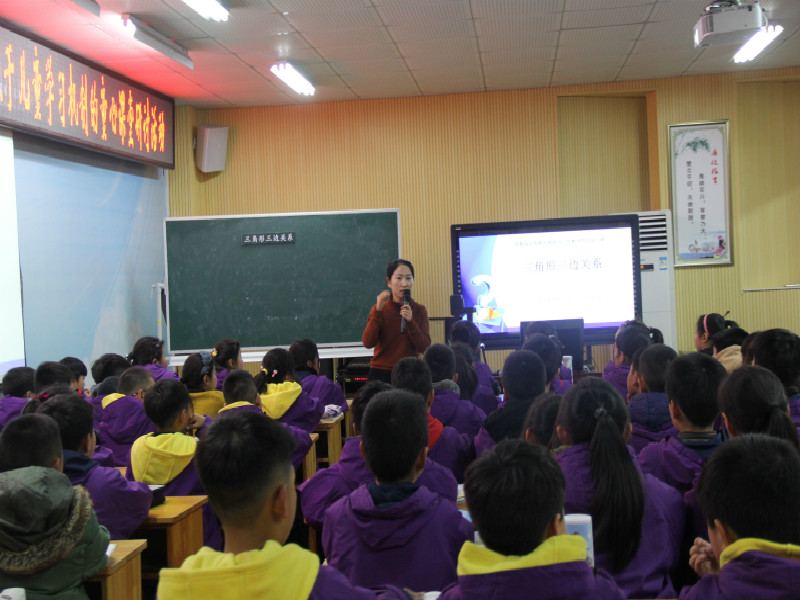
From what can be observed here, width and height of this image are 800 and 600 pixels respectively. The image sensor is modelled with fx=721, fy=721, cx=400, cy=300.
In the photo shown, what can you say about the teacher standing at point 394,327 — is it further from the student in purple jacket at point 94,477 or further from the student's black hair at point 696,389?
the student's black hair at point 696,389

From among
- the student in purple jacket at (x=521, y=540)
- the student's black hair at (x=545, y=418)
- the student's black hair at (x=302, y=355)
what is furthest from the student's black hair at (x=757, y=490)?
the student's black hair at (x=302, y=355)

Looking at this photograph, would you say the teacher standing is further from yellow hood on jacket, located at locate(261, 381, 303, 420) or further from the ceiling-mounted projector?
the ceiling-mounted projector

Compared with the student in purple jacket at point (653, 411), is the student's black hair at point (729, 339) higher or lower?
higher

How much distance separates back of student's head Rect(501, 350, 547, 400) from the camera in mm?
2740

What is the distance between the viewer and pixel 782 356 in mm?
2623

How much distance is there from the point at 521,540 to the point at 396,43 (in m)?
4.90

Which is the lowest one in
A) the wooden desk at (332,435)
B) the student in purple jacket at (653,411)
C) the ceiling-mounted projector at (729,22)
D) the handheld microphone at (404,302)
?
the wooden desk at (332,435)

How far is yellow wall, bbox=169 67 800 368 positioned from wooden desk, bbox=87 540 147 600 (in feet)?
17.1

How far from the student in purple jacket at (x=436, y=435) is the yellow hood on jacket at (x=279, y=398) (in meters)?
1.10

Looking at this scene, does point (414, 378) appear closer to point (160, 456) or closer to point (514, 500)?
point (160, 456)

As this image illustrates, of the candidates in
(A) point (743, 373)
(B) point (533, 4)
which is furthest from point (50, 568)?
(B) point (533, 4)

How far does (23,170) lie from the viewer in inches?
196

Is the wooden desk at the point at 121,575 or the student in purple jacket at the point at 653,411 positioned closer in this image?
the wooden desk at the point at 121,575

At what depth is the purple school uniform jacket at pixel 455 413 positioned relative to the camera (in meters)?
3.04
